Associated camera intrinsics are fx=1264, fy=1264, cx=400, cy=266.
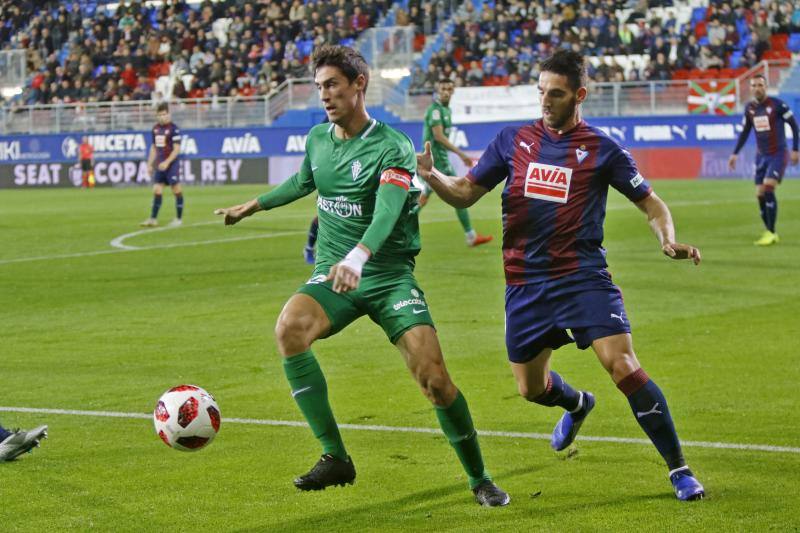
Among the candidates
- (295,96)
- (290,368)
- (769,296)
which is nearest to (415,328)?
(290,368)

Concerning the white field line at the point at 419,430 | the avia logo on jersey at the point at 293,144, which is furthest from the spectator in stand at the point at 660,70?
the white field line at the point at 419,430

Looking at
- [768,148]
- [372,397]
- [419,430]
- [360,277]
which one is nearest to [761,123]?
[768,148]

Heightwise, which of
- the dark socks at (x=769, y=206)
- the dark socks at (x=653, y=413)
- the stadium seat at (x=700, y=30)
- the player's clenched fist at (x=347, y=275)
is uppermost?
the player's clenched fist at (x=347, y=275)

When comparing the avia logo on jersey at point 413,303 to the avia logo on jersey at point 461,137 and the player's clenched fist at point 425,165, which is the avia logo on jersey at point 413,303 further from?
the avia logo on jersey at point 461,137

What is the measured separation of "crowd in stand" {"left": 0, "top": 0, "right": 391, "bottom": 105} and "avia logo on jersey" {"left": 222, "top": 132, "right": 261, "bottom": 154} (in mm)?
4179

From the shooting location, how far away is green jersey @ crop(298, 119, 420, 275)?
616cm

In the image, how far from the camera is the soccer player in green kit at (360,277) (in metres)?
5.86

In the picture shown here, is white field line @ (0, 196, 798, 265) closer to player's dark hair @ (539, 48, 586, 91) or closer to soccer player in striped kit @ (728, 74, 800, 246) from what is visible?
soccer player in striped kit @ (728, 74, 800, 246)

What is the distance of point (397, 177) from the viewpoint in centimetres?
593

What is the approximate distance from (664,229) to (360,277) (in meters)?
1.54

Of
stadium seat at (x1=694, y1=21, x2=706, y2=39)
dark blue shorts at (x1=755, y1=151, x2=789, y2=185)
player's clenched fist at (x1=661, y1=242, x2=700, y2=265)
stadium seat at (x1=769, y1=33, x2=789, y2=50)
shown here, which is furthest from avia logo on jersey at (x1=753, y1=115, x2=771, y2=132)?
stadium seat at (x1=694, y1=21, x2=706, y2=39)

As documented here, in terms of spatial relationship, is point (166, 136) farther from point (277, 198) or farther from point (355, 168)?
point (355, 168)

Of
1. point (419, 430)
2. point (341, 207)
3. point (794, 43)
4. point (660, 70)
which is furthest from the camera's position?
point (794, 43)

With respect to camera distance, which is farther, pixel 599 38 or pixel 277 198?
pixel 599 38
